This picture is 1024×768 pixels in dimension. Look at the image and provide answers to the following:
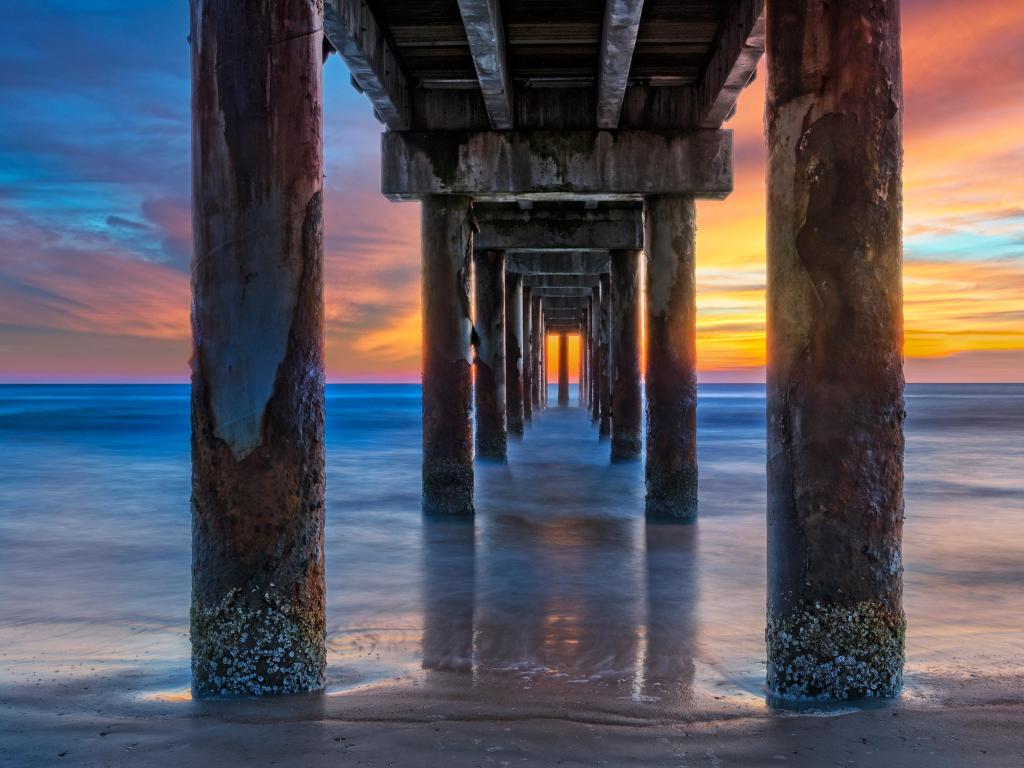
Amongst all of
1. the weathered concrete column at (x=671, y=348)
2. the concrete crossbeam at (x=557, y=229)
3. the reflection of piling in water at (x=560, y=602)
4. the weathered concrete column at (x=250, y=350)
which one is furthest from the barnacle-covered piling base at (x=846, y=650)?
the concrete crossbeam at (x=557, y=229)

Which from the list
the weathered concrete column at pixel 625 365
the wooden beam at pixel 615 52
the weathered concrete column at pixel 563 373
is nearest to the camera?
the wooden beam at pixel 615 52

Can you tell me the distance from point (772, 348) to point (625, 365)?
972 centimetres

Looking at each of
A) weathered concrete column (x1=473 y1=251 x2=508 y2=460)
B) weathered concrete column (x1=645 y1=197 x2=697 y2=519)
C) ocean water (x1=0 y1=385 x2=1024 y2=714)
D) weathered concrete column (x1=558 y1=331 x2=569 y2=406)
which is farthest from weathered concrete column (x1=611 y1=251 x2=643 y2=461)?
weathered concrete column (x1=558 y1=331 x2=569 y2=406)

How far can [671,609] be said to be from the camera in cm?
524

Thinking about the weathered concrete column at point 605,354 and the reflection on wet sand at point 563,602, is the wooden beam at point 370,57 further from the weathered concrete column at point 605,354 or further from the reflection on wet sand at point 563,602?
the weathered concrete column at point 605,354

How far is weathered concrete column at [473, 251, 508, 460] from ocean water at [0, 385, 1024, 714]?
0.64m

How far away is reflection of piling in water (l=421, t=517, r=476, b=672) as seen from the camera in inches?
167

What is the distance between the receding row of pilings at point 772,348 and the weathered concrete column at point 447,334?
491 centimetres

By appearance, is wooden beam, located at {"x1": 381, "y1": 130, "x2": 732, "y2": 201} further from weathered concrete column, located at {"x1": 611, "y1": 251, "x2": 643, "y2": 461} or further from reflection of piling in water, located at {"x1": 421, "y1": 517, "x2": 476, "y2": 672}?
weathered concrete column, located at {"x1": 611, "y1": 251, "x2": 643, "y2": 461}

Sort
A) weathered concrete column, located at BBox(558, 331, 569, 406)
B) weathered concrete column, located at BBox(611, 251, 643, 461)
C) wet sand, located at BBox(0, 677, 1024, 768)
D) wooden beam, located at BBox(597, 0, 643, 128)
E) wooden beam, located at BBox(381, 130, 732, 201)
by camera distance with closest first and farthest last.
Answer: wet sand, located at BBox(0, 677, 1024, 768) → wooden beam, located at BBox(597, 0, 643, 128) → wooden beam, located at BBox(381, 130, 732, 201) → weathered concrete column, located at BBox(611, 251, 643, 461) → weathered concrete column, located at BBox(558, 331, 569, 406)

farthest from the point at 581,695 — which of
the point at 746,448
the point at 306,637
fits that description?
the point at 746,448

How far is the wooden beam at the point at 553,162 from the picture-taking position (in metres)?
8.05

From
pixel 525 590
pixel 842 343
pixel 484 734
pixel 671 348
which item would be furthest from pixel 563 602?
pixel 671 348

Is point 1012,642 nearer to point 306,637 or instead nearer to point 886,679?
point 886,679
